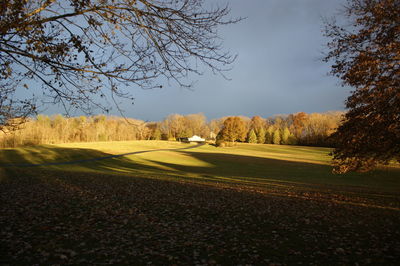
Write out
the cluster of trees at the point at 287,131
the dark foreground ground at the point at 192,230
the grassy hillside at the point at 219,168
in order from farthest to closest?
the cluster of trees at the point at 287,131, the grassy hillside at the point at 219,168, the dark foreground ground at the point at 192,230

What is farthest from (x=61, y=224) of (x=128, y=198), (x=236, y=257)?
(x=236, y=257)

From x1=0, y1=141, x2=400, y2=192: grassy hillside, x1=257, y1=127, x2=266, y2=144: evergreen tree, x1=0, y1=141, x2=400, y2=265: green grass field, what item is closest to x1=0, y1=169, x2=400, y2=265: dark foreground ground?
x1=0, y1=141, x2=400, y2=265: green grass field

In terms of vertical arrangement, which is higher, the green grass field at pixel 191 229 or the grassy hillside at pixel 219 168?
the green grass field at pixel 191 229

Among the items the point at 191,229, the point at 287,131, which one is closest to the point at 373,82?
the point at 191,229

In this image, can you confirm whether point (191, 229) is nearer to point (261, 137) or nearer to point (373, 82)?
point (373, 82)

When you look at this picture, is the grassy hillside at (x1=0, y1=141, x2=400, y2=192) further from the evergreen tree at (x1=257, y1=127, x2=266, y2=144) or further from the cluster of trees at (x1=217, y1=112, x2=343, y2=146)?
the evergreen tree at (x1=257, y1=127, x2=266, y2=144)

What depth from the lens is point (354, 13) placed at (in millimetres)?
10945

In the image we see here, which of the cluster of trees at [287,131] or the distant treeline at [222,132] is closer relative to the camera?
the distant treeline at [222,132]

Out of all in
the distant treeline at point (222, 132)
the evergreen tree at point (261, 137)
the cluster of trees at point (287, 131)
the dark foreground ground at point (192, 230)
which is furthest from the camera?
the evergreen tree at point (261, 137)

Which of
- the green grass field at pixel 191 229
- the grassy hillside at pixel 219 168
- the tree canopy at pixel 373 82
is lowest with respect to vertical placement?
the grassy hillside at pixel 219 168

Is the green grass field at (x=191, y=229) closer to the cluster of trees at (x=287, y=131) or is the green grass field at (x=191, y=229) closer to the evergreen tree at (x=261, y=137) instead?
the cluster of trees at (x=287, y=131)

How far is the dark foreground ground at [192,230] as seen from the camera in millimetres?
5152

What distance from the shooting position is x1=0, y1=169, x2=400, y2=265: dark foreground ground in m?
5.15

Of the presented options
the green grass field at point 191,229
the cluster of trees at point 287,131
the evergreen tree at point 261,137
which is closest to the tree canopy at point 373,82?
the green grass field at point 191,229
